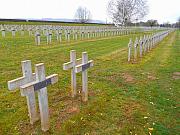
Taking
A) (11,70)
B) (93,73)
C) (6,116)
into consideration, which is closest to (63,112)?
(6,116)

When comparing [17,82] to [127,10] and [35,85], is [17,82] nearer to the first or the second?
[35,85]

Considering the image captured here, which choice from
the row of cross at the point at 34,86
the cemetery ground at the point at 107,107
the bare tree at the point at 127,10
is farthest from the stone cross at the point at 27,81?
the bare tree at the point at 127,10

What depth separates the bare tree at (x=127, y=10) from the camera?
2045 inches

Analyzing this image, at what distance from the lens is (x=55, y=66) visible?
9.27m

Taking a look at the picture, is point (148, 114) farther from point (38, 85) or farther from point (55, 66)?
point (55, 66)

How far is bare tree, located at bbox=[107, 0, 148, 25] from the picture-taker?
51.9 meters

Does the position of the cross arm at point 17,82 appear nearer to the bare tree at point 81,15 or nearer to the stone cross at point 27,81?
the stone cross at point 27,81

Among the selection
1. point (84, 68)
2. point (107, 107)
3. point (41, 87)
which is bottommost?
point (107, 107)

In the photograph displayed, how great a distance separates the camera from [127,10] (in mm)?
52031

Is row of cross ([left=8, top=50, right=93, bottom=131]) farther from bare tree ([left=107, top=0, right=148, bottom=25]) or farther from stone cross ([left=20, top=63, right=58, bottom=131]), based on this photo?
bare tree ([left=107, top=0, right=148, bottom=25])

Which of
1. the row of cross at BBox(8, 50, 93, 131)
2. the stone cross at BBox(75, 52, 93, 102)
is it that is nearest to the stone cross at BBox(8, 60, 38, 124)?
the row of cross at BBox(8, 50, 93, 131)

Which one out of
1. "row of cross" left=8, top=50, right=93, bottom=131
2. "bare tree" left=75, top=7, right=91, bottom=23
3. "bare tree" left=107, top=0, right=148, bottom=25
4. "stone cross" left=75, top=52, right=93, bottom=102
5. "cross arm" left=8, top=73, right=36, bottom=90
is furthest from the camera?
"bare tree" left=75, top=7, right=91, bottom=23

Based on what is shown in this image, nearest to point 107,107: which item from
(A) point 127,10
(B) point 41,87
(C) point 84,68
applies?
(C) point 84,68

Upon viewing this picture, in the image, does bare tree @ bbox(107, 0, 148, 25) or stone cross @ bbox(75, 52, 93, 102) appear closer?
stone cross @ bbox(75, 52, 93, 102)
